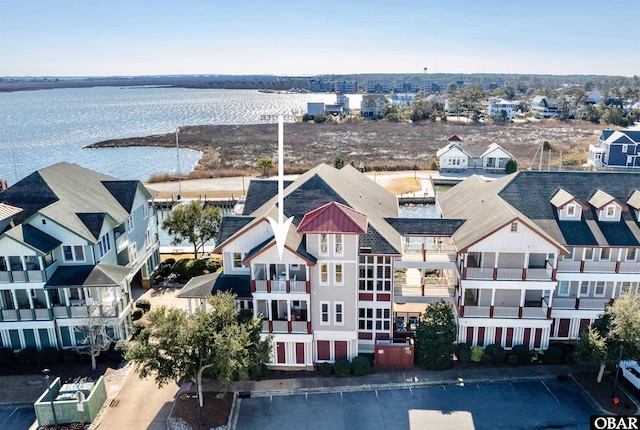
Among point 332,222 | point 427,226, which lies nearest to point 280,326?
→ point 332,222

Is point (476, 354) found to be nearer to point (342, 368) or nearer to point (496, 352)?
point (496, 352)

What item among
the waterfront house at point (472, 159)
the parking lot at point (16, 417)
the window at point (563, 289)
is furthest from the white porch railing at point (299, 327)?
the waterfront house at point (472, 159)

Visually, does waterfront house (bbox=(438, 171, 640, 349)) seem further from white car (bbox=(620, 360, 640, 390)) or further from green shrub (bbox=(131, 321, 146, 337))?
green shrub (bbox=(131, 321, 146, 337))

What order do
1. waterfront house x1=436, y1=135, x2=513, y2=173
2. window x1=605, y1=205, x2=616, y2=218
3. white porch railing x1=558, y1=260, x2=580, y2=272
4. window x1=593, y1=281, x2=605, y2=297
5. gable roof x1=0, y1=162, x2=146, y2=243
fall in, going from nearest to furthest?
white porch railing x1=558, y1=260, x2=580, y2=272 → gable roof x1=0, y1=162, x2=146, y2=243 → window x1=605, y1=205, x2=616, y2=218 → window x1=593, y1=281, x2=605, y2=297 → waterfront house x1=436, y1=135, x2=513, y2=173

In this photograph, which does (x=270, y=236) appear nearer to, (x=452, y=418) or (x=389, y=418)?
(x=389, y=418)

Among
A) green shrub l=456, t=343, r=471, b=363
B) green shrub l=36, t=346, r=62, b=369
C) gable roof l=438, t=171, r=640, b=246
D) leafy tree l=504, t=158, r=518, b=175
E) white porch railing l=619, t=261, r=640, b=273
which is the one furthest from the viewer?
leafy tree l=504, t=158, r=518, b=175

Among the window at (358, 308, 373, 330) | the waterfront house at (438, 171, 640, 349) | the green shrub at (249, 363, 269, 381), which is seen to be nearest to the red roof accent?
the window at (358, 308, 373, 330)
